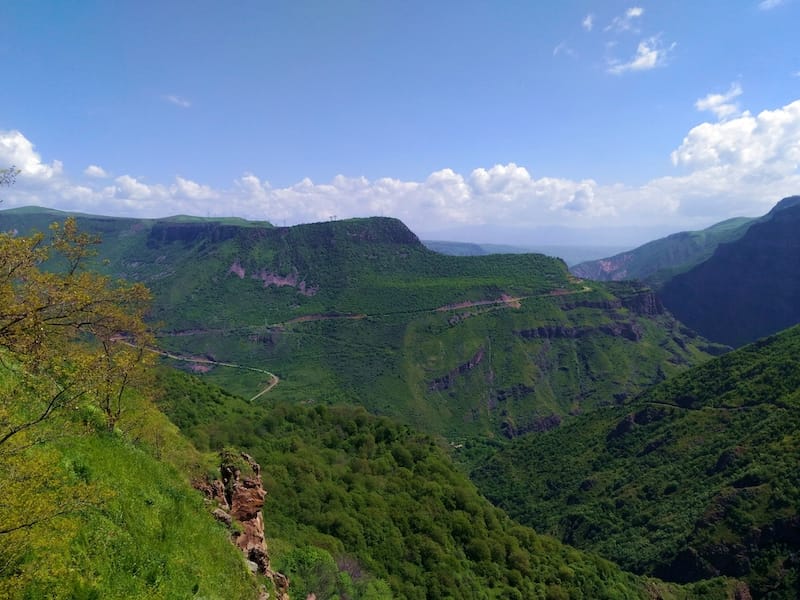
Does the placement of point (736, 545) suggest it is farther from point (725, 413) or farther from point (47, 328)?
point (47, 328)

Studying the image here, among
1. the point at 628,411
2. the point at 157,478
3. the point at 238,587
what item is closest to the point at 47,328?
the point at 157,478

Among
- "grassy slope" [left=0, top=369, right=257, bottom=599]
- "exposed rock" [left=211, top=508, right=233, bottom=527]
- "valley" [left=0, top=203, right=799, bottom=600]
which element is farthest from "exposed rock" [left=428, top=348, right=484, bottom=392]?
"grassy slope" [left=0, top=369, right=257, bottom=599]

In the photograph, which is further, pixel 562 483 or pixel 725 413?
pixel 562 483

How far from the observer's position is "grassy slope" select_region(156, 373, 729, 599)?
4581 cm

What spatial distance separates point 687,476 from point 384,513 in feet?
243

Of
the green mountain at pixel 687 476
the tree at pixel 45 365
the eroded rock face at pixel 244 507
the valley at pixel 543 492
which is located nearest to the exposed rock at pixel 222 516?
the eroded rock face at pixel 244 507

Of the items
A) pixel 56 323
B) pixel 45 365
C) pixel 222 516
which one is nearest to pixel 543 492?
pixel 222 516

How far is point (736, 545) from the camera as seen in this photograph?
72938mm

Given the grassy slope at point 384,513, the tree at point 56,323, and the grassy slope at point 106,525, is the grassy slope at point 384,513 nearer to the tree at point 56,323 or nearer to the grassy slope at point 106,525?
the grassy slope at point 106,525

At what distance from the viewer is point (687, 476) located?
94.7 meters

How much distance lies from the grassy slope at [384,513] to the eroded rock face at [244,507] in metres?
4.65

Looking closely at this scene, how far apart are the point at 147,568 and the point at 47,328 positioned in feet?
33.1

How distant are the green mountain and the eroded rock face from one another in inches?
3016

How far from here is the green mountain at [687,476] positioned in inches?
2896
